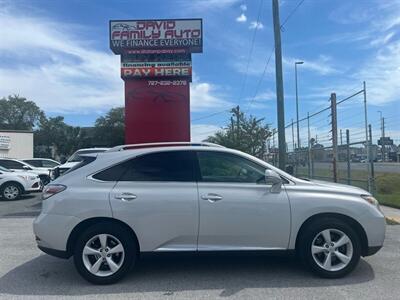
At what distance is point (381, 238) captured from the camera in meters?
5.98

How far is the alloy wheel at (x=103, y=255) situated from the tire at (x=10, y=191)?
12.5 metres

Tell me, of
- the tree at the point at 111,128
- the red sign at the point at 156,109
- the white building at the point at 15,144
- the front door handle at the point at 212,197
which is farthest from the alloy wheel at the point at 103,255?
the tree at the point at 111,128

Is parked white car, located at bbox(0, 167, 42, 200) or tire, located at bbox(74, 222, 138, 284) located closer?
tire, located at bbox(74, 222, 138, 284)

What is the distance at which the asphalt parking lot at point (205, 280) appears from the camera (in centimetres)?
534

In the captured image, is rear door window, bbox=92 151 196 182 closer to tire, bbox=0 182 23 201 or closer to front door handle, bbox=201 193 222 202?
front door handle, bbox=201 193 222 202

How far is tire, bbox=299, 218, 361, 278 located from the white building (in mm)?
43899

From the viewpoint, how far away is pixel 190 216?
575 centimetres

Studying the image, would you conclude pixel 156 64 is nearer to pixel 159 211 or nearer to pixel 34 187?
pixel 34 187

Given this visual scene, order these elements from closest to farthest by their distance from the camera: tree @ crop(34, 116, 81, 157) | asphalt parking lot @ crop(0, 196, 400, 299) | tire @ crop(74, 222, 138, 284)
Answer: asphalt parking lot @ crop(0, 196, 400, 299)
tire @ crop(74, 222, 138, 284)
tree @ crop(34, 116, 81, 157)

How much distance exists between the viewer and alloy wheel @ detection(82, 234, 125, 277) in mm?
5691

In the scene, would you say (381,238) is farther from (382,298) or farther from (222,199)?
(222,199)

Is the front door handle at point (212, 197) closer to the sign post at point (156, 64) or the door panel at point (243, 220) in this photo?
the door panel at point (243, 220)

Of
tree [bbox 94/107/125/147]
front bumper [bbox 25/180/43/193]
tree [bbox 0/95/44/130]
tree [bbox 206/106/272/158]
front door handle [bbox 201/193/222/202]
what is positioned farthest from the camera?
tree [bbox 0/95/44/130]

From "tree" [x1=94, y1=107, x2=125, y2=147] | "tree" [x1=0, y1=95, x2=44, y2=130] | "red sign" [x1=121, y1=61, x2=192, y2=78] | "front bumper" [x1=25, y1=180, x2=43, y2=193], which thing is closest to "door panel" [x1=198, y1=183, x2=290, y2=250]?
"red sign" [x1=121, y1=61, x2=192, y2=78]
